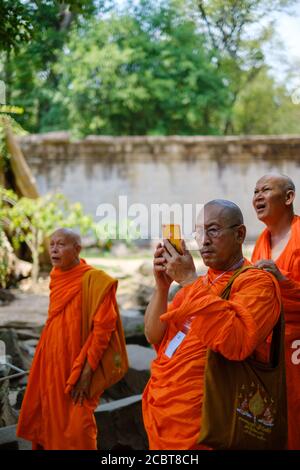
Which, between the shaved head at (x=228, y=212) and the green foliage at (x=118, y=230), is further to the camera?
the green foliage at (x=118, y=230)

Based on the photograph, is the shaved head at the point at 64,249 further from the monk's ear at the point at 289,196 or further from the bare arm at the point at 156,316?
the monk's ear at the point at 289,196

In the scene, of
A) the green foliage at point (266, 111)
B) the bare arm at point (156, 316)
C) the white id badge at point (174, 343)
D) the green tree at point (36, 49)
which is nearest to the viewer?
the white id badge at point (174, 343)

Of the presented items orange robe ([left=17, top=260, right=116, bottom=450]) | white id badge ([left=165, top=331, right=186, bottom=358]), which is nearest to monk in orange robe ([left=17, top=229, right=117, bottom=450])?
orange robe ([left=17, top=260, right=116, bottom=450])

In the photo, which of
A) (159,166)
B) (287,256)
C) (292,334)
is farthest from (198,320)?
(159,166)

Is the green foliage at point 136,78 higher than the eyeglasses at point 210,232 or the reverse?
higher

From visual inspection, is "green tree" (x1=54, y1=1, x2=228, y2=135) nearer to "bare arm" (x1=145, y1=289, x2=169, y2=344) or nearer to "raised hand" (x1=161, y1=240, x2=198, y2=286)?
"bare arm" (x1=145, y1=289, x2=169, y2=344)

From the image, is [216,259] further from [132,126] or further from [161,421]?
[132,126]

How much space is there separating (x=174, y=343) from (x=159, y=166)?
984 centimetres

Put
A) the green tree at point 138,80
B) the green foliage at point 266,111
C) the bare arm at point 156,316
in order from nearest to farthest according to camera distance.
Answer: the bare arm at point 156,316 → the green tree at point 138,80 → the green foliage at point 266,111

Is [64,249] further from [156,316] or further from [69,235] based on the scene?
[156,316]

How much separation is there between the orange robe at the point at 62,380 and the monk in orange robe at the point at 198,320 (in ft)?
3.37

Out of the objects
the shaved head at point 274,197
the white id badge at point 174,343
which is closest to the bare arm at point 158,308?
the white id badge at point 174,343

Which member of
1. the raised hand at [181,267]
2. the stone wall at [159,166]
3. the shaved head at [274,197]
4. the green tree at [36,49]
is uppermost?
Result: the green tree at [36,49]

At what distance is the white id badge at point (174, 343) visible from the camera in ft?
7.82
